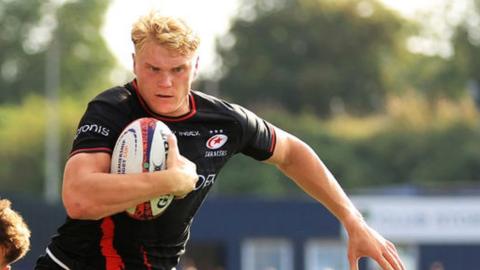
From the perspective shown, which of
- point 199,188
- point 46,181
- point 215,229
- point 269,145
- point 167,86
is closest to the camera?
point 167,86

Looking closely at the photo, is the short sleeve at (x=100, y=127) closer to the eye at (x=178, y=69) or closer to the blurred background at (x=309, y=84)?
the eye at (x=178, y=69)

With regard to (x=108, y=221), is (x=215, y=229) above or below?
above

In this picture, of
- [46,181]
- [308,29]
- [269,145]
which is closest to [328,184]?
[269,145]

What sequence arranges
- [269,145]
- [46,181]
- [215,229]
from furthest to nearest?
1. [46,181]
2. [215,229]
3. [269,145]

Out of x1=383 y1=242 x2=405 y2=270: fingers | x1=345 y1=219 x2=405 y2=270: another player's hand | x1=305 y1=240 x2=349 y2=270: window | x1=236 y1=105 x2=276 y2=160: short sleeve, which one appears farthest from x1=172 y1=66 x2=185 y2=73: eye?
x1=305 y1=240 x2=349 y2=270: window

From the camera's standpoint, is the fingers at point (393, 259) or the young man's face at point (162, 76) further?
the fingers at point (393, 259)

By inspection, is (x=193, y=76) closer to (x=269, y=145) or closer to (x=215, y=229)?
(x=269, y=145)

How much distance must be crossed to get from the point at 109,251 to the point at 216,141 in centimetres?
84

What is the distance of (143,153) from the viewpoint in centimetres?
624

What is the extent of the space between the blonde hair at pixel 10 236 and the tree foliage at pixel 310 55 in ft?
224

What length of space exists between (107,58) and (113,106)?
254 ft

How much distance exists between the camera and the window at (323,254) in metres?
30.1

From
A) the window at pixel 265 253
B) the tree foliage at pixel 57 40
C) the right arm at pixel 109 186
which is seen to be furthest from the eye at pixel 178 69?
the tree foliage at pixel 57 40

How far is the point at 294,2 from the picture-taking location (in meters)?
78.6
